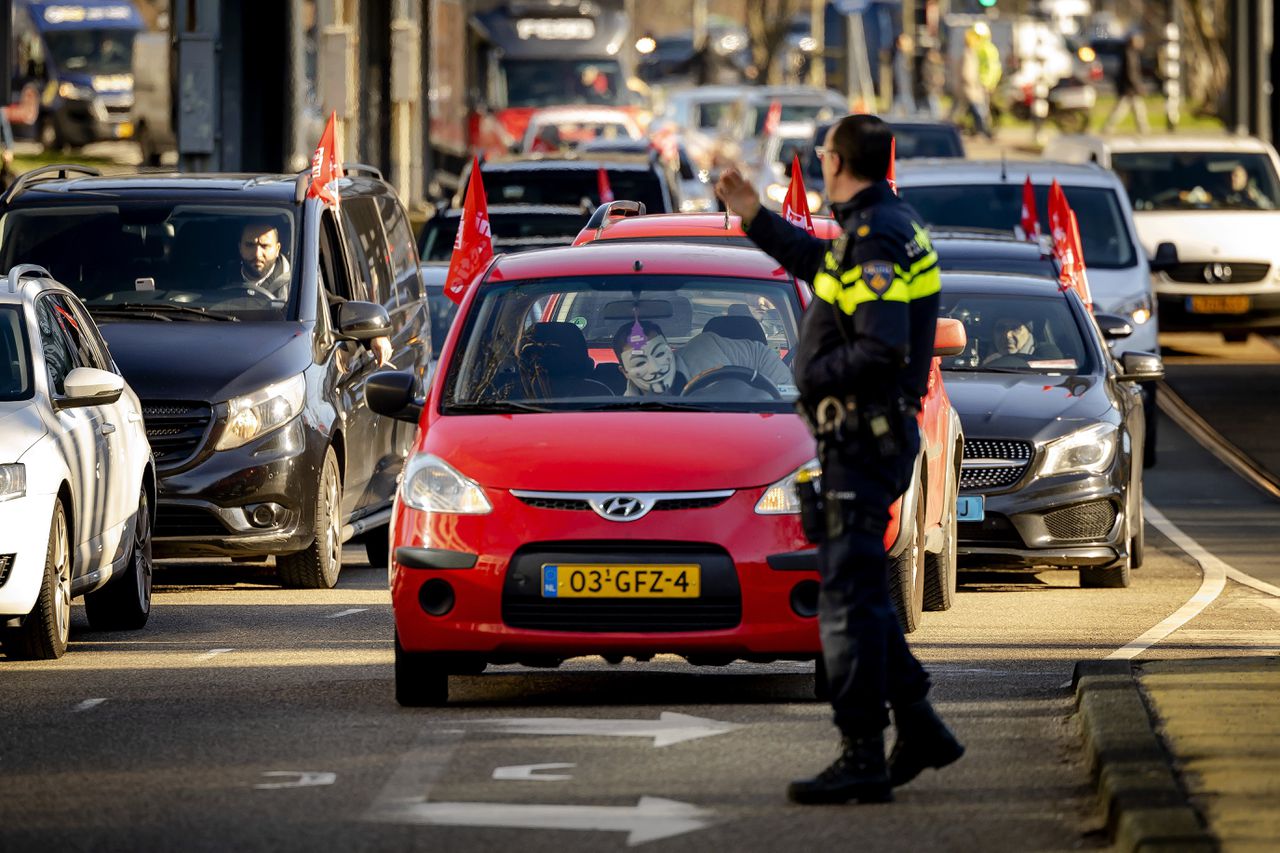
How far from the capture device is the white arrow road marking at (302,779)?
27.4 ft

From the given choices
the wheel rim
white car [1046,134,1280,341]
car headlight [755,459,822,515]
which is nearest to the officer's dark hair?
car headlight [755,459,822,515]

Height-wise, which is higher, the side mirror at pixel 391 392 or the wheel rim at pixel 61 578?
the side mirror at pixel 391 392

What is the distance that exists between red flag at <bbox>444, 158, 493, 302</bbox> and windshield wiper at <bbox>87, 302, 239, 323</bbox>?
242 cm

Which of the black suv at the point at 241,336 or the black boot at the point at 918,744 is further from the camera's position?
the black suv at the point at 241,336

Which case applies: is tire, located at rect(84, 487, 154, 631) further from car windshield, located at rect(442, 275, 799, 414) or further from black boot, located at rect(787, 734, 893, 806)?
black boot, located at rect(787, 734, 893, 806)

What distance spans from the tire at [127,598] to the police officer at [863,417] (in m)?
5.24

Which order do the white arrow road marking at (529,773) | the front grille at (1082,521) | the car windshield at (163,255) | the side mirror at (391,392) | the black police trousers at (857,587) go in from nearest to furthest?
the black police trousers at (857,587), the white arrow road marking at (529,773), the side mirror at (391,392), the front grille at (1082,521), the car windshield at (163,255)

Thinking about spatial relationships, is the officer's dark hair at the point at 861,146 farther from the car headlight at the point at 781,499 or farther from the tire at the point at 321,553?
the tire at the point at 321,553

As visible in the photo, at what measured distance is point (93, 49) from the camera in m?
56.8

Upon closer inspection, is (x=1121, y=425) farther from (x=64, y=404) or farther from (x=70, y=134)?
(x=70, y=134)

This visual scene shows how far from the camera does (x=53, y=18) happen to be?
56438 millimetres

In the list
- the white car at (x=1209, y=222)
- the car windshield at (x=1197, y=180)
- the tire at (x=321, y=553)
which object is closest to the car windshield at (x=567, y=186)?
the white car at (x=1209, y=222)

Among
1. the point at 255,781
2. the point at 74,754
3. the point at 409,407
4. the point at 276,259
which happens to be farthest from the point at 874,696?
the point at 276,259

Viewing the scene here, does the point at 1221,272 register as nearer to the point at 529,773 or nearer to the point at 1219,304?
the point at 1219,304
